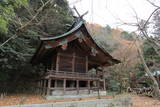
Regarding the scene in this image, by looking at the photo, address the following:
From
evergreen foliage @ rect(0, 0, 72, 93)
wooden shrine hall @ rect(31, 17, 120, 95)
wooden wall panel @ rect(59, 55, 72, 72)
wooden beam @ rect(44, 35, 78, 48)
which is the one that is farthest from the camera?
evergreen foliage @ rect(0, 0, 72, 93)

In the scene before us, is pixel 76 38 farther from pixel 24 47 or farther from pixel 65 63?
pixel 24 47

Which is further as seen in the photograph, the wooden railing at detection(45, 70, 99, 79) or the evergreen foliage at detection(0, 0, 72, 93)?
the evergreen foliage at detection(0, 0, 72, 93)

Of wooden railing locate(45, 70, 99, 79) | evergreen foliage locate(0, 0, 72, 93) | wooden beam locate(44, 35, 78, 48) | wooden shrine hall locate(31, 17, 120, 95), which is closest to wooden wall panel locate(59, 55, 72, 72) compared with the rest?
wooden shrine hall locate(31, 17, 120, 95)

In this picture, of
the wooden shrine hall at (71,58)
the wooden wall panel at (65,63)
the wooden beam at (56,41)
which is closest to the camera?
the wooden beam at (56,41)

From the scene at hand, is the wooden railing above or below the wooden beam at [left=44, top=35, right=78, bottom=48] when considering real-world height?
below

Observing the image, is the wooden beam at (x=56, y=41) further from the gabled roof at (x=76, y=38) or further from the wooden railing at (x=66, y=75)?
the wooden railing at (x=66, y=75)

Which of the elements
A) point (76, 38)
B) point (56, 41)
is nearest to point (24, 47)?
point (56, 41)

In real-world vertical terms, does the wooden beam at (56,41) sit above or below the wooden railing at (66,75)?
above

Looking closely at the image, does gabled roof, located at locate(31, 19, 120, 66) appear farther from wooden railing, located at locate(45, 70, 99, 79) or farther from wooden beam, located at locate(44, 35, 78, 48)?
wooden railing, located at locate(45, 70, 99, 79)

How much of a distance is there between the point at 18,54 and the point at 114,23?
28.4 ft

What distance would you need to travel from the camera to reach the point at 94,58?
1112cm

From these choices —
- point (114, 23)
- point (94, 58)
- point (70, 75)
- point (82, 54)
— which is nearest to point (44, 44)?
point (70, 75)

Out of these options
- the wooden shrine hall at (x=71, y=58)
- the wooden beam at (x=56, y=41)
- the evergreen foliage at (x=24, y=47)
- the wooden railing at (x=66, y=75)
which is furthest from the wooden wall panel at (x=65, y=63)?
the evergreen foliage at (x=24, y=47)

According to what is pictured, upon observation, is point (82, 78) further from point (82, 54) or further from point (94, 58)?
point (94, 58)
